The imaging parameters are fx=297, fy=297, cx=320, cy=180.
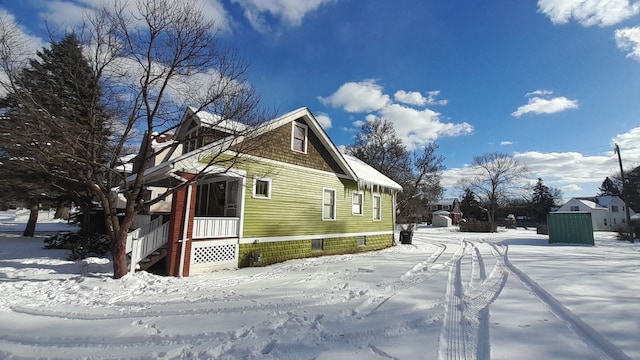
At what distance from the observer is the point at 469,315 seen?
4.80 m

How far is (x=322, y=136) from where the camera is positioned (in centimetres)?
1320

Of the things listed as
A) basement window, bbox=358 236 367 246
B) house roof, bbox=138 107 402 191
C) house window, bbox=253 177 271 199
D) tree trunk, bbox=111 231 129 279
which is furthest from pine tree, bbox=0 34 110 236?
basement window, bbox=358 236 367 246

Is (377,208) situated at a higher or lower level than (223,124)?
lower

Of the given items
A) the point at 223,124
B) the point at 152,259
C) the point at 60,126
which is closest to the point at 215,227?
the point at 152,259

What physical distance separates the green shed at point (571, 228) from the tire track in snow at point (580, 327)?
15.5 m

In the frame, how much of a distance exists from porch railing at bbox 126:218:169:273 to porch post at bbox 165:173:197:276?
0.44 m

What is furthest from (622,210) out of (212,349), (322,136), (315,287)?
(212,349)

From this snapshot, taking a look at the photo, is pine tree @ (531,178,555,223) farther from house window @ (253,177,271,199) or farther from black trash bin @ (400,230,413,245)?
house window @ (253,177,271,199)

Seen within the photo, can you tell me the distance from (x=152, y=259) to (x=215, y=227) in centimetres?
188

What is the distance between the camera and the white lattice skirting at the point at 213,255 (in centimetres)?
875

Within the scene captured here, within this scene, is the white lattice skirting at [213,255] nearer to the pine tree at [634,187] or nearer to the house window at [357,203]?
the house window at [357,203]

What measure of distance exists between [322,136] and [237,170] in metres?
4.67

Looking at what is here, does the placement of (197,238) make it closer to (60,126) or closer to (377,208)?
(60,126)

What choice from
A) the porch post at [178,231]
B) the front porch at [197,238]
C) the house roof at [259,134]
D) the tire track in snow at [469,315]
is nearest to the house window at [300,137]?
the house roof at [259,134]
